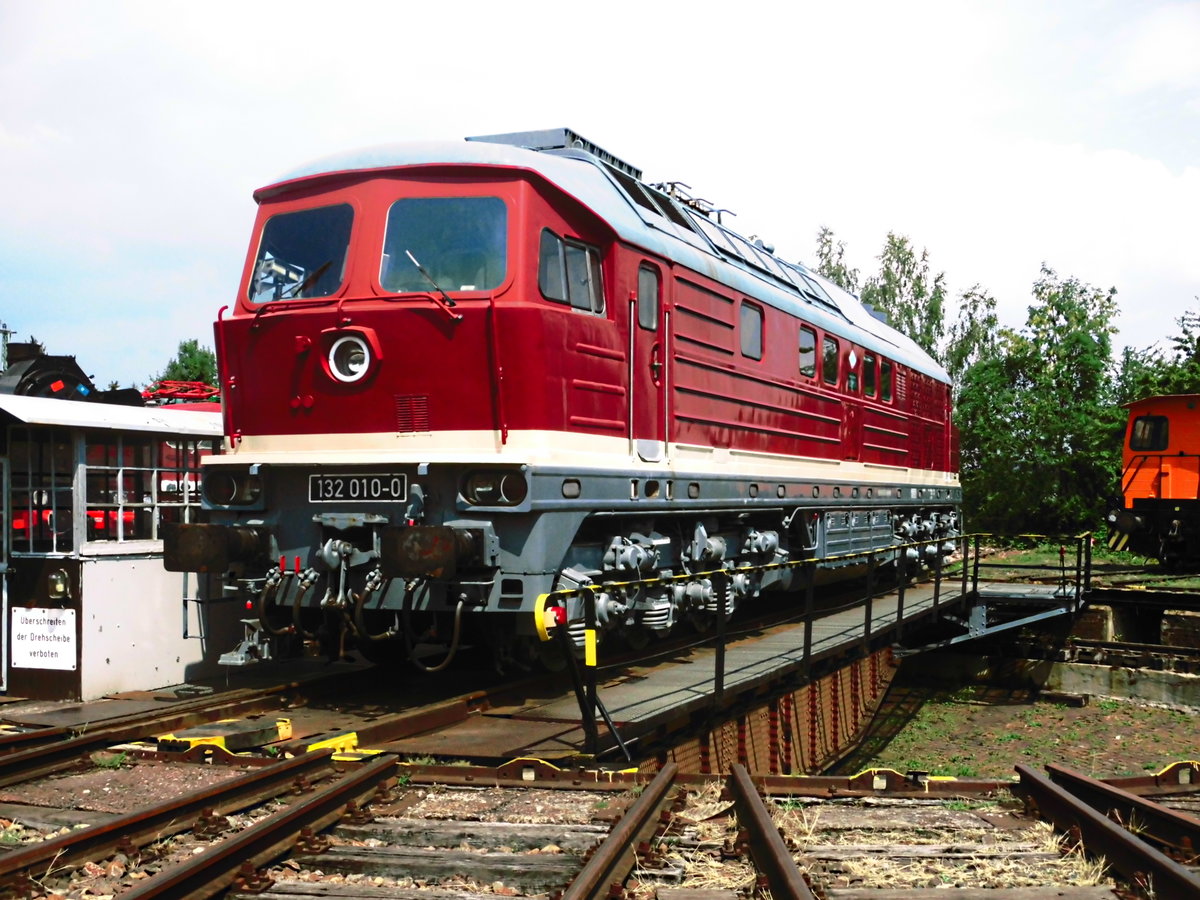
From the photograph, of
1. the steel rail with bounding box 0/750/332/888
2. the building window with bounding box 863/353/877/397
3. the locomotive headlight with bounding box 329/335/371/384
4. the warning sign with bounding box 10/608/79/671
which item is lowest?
the steel rail with bounding box 0/750/332/888

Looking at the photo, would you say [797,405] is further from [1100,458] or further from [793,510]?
[1100,458]

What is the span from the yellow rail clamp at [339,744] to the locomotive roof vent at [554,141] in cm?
492

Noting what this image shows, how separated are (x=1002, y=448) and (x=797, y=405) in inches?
897

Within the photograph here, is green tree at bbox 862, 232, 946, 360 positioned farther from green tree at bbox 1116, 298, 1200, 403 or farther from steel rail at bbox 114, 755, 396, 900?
steel rail at bbox 114, 755, 396, 900

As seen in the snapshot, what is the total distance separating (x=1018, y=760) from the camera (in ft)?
44.7

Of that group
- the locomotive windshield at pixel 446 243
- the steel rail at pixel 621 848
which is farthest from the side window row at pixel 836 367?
the steel rail at pixel 621 848

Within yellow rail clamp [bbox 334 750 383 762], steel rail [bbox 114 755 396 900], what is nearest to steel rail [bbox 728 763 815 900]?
steel rail [bbox 114 755 396 900]

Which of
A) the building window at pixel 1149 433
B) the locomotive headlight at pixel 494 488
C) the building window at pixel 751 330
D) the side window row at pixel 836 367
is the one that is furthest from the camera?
the building window at pixel 1149 433

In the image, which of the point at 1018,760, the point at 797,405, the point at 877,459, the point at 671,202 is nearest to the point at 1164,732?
the point at 1018,760

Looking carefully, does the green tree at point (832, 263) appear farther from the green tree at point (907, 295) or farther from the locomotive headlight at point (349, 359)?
the locomotive headlight at point (349, 359)

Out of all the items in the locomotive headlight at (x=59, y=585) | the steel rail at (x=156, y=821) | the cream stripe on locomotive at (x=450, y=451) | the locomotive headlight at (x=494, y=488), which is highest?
the cream stripe on locomotive at (x=450, y=451)

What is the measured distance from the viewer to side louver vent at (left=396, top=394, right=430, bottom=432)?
295 inches

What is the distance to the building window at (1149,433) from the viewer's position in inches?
838

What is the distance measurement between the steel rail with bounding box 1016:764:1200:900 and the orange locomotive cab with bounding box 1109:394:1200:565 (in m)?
16.9
